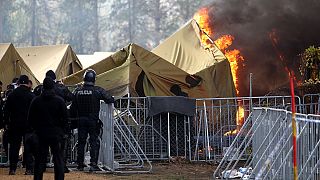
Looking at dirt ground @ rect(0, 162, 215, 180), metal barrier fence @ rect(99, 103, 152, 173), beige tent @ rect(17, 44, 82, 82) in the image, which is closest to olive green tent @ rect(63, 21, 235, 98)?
metal barrier fence @ rect(99, 103, 152, 173)

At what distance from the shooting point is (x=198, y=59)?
70.0 ft

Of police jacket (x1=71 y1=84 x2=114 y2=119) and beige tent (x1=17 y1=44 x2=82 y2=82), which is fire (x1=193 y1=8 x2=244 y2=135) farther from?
police jacket (x1=71 y1=84 x2=114 y2=119)

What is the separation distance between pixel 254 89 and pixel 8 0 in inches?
1197

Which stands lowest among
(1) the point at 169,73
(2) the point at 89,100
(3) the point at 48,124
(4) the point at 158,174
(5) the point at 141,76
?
(4) the point at 158,174

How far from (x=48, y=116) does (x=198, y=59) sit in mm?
11602

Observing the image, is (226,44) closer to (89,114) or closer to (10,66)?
(10,66)

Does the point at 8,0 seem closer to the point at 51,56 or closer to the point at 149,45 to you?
the point at 149,45

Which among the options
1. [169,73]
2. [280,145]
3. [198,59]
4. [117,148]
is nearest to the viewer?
[280,145]

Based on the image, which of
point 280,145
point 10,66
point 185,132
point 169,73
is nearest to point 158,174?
point 185,132

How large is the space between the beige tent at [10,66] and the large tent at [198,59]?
190 inches

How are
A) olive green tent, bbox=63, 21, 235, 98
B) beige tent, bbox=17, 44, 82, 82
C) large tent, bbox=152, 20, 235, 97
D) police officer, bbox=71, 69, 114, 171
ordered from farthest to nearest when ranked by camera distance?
beige tent, bbox=17, 44, 82, 82, large tent, bbox=152, 20, 235, 97, olive green tent, bbox=63, 21, 235, 98, police officer, bbox=71, 69, 114, 171

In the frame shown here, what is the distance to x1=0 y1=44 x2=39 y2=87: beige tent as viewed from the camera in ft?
69.3

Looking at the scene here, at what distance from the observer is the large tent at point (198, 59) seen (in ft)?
67.4

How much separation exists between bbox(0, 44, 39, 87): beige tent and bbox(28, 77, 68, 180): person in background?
36.6ft
